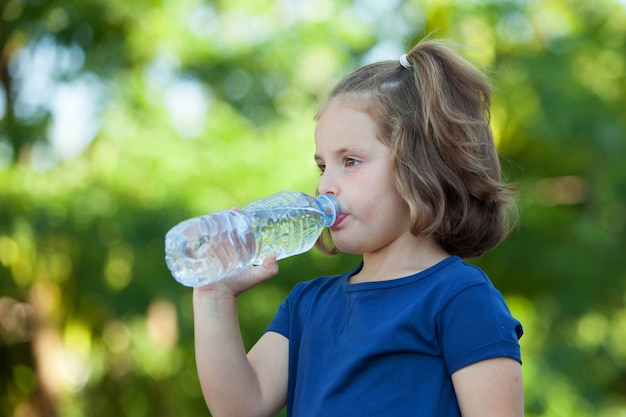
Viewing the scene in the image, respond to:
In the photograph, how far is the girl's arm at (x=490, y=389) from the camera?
1437mm

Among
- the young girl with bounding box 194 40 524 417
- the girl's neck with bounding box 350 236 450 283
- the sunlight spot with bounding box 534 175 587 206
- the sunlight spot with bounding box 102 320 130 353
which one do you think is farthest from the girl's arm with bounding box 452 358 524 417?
the sunlight spot with bounding box 102 320 130 353

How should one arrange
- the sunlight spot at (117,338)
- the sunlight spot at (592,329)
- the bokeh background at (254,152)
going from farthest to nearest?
1. the sunlight spot at (117,338)
2. the sunlight spot at (592,329)
3. the bokeh background at (254,152)

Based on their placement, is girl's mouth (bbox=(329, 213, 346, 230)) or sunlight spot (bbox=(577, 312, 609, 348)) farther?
sunlight spot (bbox=(577, 312, 609, 348))

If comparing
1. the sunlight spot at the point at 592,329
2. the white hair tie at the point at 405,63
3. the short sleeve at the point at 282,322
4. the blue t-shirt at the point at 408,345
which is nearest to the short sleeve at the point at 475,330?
the blue t-shirt at the point at 408,345

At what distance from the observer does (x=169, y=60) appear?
18.6 feet

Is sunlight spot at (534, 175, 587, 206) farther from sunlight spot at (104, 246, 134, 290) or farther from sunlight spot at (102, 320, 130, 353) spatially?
sunlight spot at (102, 320, 130, 353)

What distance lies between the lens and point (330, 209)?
1625 millimetres

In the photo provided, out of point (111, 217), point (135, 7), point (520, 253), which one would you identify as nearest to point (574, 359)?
point (520, 253)

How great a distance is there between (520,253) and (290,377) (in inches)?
185

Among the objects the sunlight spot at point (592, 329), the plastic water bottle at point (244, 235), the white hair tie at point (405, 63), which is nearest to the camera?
the plastic water bottle at point (244, 235)

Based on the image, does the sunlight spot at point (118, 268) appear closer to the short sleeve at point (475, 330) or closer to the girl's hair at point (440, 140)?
the girl's hair at point (440, 140)

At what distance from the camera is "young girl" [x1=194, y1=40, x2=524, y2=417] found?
148 centimetres

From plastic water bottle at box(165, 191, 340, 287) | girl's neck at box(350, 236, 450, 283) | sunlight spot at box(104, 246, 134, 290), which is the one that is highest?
plastic water bottle at box(165, 191, 340, 287)

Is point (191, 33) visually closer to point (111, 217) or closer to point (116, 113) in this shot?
point (116, 113)
